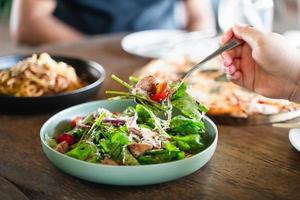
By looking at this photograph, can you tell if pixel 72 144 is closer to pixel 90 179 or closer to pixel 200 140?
pixel 90 179

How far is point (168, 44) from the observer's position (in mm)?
1882

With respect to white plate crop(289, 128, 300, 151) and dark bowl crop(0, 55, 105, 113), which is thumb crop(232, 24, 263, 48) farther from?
dark bowl crop(0, 55, 105, 113)

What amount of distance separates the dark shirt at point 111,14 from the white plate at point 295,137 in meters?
1.52

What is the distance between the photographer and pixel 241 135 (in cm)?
116

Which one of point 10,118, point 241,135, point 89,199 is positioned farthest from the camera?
point 10,118

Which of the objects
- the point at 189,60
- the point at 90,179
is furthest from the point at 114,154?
the point at 189,60

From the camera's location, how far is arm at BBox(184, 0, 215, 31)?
249 cm

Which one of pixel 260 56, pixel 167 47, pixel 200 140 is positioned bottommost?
pixel 167 47

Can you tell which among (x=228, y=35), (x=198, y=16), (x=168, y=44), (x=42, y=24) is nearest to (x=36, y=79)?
(x=228, y=35)

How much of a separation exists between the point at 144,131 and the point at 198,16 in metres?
1.64

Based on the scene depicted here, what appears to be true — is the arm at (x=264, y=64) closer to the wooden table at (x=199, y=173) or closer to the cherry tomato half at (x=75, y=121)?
the wooden table at (x=199, y=173)

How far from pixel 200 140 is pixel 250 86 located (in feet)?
0.92

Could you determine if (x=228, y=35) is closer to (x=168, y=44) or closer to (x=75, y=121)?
(x=75, y=121)

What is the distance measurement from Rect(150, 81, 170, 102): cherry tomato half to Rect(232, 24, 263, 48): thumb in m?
0.21
